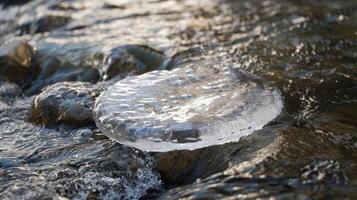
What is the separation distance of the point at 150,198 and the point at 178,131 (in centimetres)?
39

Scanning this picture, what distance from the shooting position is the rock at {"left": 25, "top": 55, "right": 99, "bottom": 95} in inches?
184

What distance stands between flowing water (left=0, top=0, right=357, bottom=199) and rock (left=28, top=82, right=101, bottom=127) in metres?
0.07

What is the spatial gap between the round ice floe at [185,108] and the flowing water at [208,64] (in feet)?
0.28

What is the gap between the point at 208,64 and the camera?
435 centimetres

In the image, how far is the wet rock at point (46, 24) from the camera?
605 cm

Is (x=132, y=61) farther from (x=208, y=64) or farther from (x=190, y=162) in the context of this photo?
(x=190, y=162)

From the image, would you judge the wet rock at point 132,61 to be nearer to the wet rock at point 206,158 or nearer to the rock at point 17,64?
the rock at point 17,64

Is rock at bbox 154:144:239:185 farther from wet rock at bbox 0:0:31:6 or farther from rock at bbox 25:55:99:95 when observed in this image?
wet rock at bbox 0:0:31:6

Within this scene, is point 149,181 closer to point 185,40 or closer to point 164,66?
point 164,66

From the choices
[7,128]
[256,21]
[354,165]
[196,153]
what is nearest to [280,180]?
[354,165]

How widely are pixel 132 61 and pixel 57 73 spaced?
73 centimetres

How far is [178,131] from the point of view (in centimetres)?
293

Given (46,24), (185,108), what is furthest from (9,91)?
(185,108)

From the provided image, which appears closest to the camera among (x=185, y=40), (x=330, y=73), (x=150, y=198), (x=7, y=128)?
(x=150, y=198)
